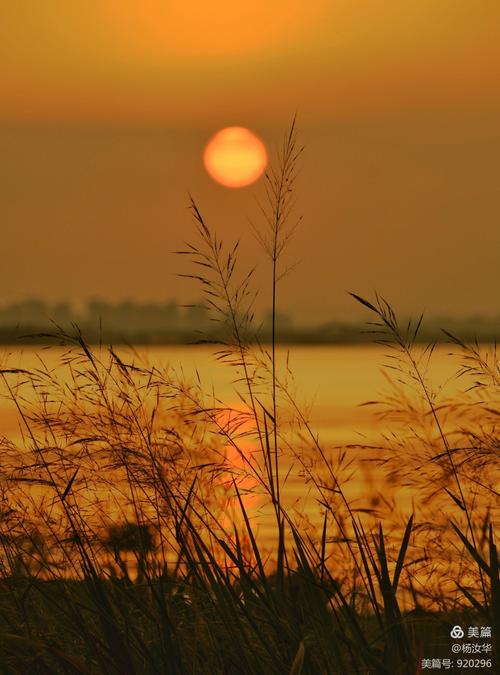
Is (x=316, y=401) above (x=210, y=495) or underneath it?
underneath

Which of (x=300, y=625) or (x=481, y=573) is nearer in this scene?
(x=300, y=625)

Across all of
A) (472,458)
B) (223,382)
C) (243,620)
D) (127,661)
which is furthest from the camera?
(223,382)

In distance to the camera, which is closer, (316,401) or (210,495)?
(210,495)

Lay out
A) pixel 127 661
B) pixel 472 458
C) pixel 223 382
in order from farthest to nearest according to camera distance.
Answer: pixel 223 382
pixel 472 458
pixel 127 661

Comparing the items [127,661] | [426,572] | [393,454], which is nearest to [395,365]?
[393,454]

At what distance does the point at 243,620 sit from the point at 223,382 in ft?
76.2

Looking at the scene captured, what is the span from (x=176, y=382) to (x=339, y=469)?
676 mm

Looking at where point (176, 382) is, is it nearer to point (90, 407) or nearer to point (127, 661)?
point (90, 407)

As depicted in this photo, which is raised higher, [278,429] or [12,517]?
[278,429]

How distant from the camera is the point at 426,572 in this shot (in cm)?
370

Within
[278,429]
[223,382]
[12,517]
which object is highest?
[278,429]

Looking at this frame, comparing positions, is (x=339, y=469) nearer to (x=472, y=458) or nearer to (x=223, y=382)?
(x=472, y=458)

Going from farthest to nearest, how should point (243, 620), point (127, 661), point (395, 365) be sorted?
1. point (395, 365)
2. point (243, 620)
3. point (127, 661)

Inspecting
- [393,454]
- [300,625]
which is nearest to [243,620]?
[300,625]
